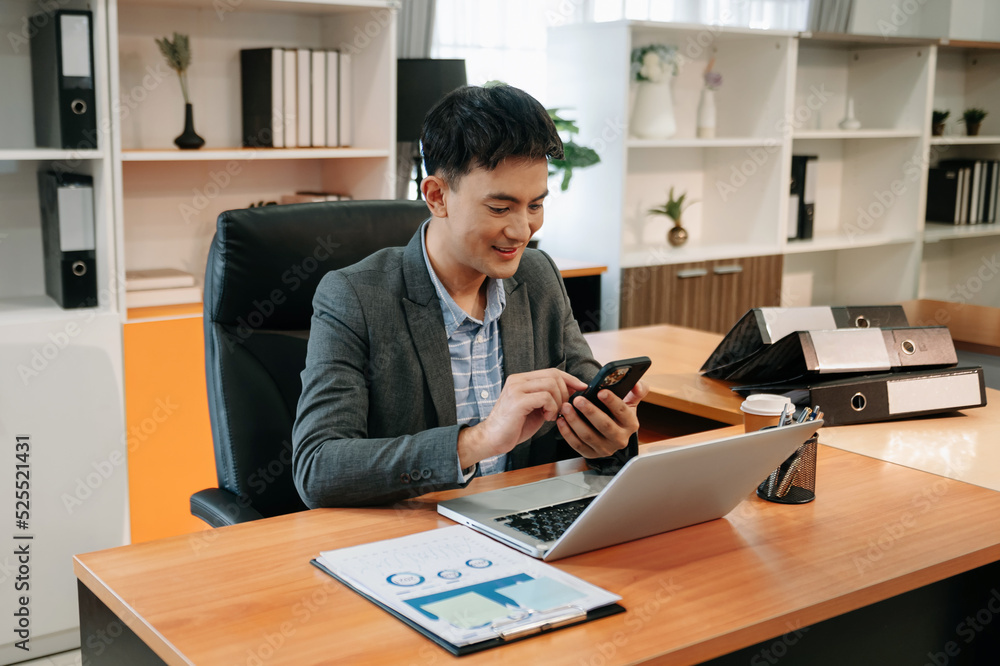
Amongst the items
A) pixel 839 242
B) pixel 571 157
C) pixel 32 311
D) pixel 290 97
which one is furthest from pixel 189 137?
pixel 839 242

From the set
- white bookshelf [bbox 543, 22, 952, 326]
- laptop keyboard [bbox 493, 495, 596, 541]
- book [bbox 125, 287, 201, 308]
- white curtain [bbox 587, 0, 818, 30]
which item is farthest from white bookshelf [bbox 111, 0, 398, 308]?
laptop keyboard [bbox 493, 495, 596, 541]

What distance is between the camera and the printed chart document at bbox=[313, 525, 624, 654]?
949 millimetres

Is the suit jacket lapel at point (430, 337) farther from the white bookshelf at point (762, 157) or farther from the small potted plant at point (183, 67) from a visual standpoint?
the white bookshelf at point (762, 157)

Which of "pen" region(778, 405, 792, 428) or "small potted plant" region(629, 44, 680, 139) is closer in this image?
"pen" region(778, 405, 792, 428)

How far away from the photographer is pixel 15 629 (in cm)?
247

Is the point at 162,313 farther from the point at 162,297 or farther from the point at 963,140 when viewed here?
the point at 963,140

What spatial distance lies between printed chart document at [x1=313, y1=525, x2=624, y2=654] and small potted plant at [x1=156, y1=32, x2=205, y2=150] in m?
1.92

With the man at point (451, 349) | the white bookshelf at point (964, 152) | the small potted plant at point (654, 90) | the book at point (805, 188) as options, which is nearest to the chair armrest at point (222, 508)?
the man at point (451, 349)

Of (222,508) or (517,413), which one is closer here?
(517,413)

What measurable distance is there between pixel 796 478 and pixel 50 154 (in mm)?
1904

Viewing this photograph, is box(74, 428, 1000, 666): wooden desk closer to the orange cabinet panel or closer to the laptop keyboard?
the laptop keyboard

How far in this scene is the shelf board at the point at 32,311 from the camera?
241cm

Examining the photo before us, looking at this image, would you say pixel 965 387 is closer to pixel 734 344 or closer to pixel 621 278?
pixel 734 344

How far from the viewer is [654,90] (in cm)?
357
